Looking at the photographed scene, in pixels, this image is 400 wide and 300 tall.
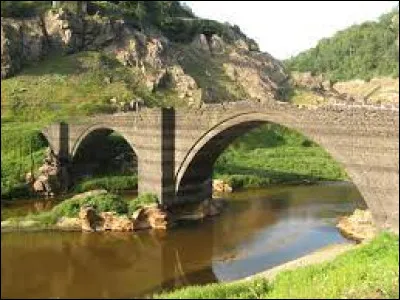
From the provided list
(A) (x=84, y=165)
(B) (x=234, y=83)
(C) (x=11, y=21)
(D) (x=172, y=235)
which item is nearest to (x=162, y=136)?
(D) (x=172, y=235)

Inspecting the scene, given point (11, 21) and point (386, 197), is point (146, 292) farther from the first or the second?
point (11, 21)

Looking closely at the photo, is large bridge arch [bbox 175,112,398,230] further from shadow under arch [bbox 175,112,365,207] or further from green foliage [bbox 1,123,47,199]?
green foliage [bbox 1,123,47,199]

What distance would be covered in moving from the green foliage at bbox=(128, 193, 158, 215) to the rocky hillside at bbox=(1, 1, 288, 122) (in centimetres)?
3102

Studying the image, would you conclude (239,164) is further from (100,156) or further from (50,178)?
(50,178)

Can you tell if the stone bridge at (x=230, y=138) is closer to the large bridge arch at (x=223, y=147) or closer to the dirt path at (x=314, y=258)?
the large bridge arch at (x=223, y=147)

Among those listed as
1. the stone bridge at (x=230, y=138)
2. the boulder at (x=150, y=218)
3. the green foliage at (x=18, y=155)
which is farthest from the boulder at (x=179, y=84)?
the boulder at (x=150, y=218)

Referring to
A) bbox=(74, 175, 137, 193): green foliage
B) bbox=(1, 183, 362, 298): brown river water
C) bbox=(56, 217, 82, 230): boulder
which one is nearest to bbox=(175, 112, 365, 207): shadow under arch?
bbox=(1, 183, 362, 298): brown river water

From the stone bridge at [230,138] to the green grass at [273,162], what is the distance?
12.4 m

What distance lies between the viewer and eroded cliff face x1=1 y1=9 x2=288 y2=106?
3056 inches

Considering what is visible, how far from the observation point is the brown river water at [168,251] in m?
23.3

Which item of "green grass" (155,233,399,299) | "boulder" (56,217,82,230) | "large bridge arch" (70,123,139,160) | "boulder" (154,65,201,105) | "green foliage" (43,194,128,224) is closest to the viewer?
"green grass" (155,233,399,299)

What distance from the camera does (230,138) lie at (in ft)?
130

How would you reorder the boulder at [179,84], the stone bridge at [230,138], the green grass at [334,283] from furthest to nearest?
the boulder at [179,84]
the stone bridge at [230,138]
the green grass at [334,283]

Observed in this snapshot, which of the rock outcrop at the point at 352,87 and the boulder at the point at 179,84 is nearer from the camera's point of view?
the boulder at the point at 179,84
